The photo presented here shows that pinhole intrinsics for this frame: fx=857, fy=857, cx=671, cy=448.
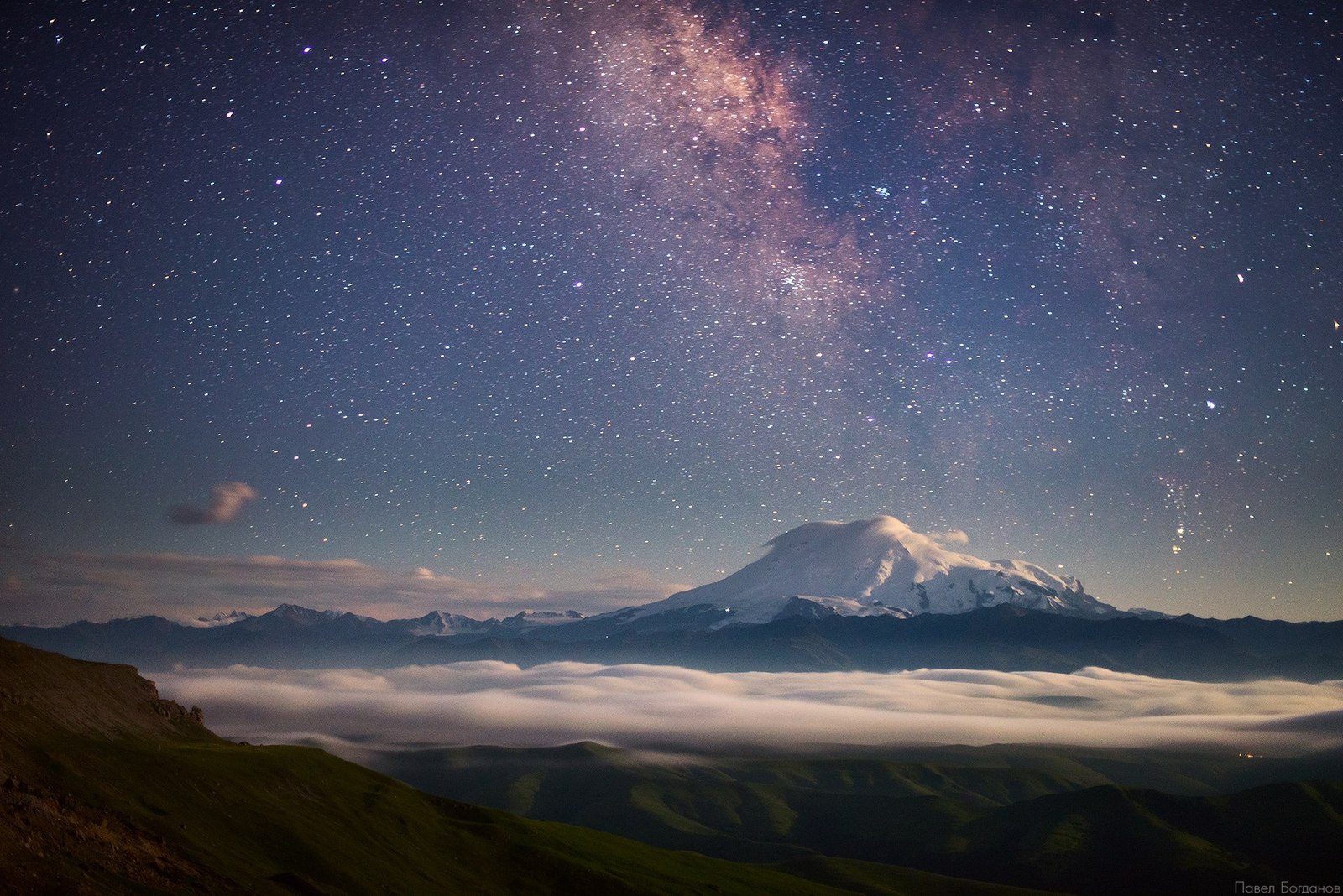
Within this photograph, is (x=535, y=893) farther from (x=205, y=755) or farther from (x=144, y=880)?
(x=144, y=880)

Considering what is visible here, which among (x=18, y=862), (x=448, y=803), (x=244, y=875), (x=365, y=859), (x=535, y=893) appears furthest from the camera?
(x=448, y=803)

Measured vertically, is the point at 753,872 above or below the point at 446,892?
below

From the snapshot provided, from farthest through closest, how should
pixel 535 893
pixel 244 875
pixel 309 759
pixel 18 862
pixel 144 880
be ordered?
pixel 309 759 < pixel 535 893 < pixel 244 875 < pixel 144 880 < pixel 18 862

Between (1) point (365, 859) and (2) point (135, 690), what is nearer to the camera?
(1) point (365, 859)

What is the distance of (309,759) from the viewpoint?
11131 centimetres

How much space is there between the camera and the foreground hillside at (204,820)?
56.2 meters

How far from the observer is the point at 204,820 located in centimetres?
7538

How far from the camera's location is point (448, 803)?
407 feet

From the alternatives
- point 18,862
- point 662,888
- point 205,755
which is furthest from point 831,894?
point 18,862

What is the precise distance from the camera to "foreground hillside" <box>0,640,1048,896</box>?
56156 millimetres

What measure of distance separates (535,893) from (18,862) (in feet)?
213

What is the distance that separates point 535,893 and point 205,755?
40.5 metres

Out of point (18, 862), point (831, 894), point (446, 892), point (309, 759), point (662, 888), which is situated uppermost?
point (18, 862)

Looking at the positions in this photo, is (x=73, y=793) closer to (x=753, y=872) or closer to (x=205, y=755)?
(x=205, y=755)
